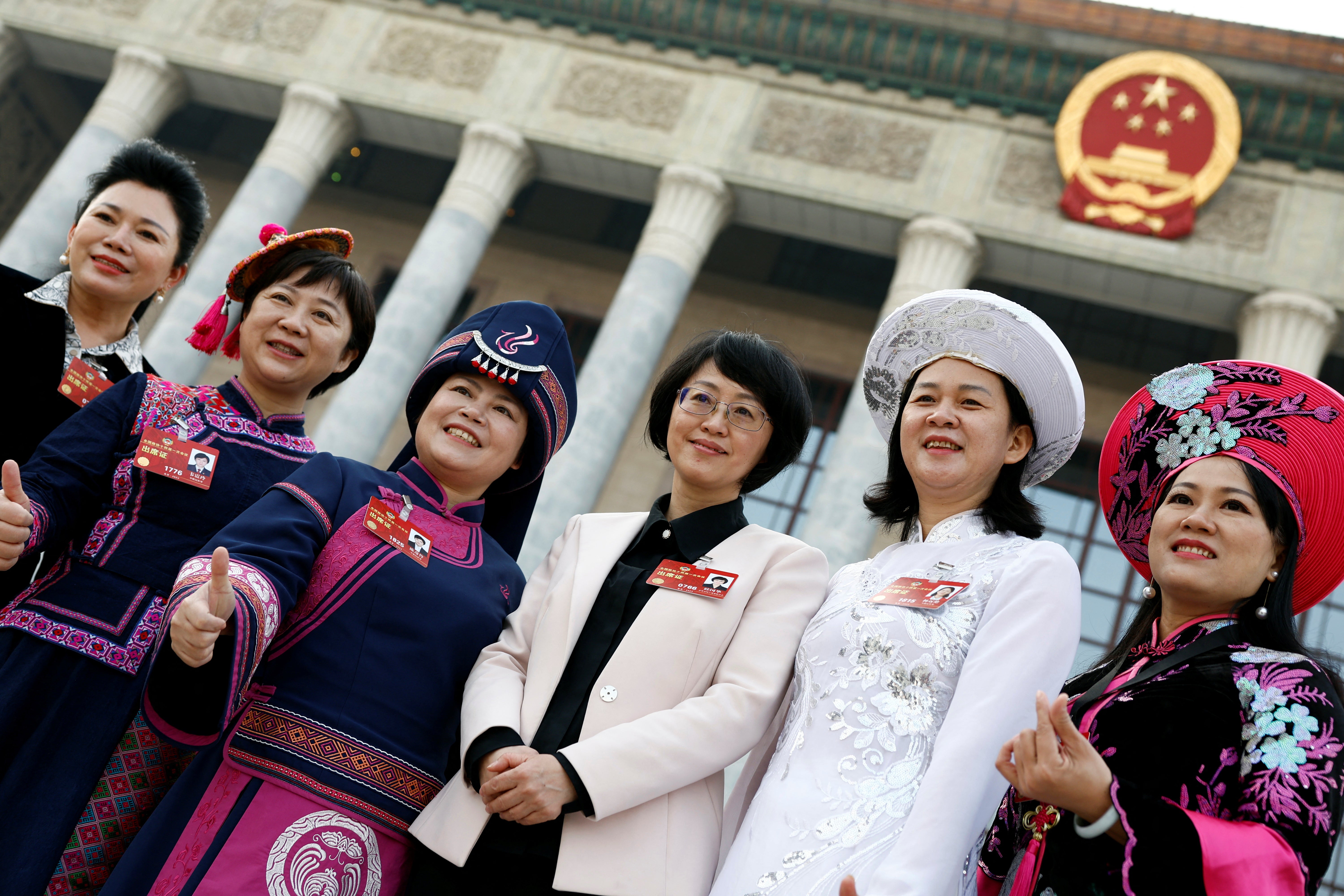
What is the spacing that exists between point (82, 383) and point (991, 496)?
8.80 feet

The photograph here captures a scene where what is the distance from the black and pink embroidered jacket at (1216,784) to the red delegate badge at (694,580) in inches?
31.9

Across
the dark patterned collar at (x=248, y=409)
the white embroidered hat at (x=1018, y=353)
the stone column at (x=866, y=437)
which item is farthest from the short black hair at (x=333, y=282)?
the stone column at (x=866, y=437)

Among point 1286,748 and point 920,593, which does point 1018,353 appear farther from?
point 1286,748

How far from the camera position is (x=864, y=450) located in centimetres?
1005

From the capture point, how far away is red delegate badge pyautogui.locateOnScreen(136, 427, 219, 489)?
8.55 feet

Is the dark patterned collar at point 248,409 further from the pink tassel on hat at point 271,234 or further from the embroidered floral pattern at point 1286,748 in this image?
the embroidered floral pattern at point 1286,748

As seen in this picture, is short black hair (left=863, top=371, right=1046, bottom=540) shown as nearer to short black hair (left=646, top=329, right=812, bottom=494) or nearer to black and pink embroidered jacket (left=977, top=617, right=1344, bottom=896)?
short black hair (left=646, top=329, right=812, bottom=494)

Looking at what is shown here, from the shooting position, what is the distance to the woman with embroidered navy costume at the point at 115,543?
234 cm

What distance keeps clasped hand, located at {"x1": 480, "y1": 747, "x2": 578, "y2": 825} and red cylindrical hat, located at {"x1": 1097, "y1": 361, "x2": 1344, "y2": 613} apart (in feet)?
4.78

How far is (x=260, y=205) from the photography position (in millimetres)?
11805

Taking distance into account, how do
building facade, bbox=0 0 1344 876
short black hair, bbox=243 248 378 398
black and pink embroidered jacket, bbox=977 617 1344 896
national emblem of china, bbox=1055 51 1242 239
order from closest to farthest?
black and pink embroidered jacket, bbox=977 617 1344 896 → short black hair, bbox=243 248 378 398 → national emblem of china, bbox=1055 51 1242 239 → building facade, bbox=0 0 1344 876

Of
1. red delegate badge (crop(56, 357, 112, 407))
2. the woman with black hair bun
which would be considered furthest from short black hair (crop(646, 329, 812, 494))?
red delegate badge (crop(56, 357, 112, 407))

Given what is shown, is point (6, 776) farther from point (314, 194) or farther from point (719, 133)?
point (314, 194)

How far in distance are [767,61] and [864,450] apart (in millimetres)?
4869
